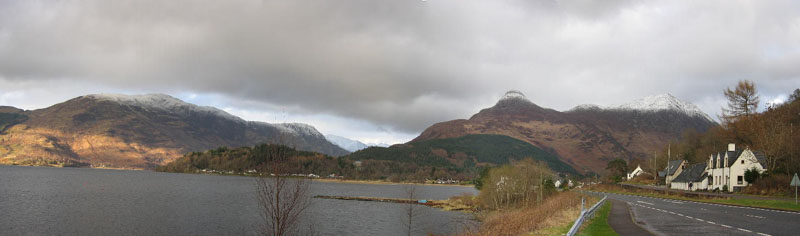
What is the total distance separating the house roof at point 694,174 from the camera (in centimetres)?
8231

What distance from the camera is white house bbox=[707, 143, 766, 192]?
66.2m

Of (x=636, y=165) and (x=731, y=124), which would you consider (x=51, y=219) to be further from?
(x=636, y=165)

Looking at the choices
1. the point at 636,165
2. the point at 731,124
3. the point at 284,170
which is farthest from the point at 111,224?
the point at 636,165

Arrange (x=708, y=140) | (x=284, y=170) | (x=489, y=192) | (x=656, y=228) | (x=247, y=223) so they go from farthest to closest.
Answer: (x=708, y=140) → (x=489, y=192) → (x=247, y=223) → (x=656, y=228) → (x=284, y=170)

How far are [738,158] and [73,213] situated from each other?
90842mm

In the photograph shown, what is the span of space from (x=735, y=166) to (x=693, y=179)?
17946 mm

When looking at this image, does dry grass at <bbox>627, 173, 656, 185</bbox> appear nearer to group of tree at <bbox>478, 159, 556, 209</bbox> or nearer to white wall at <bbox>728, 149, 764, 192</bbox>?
white wall at <bbox>728, 149, 764, 192</bbox>

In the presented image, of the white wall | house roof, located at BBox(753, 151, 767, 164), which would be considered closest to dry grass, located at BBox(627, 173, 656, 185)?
house roof, located at BBox(753, 151, 767, 164)

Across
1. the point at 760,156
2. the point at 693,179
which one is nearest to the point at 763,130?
the point at 760,156

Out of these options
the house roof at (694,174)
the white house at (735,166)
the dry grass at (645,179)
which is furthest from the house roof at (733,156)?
the dry grass at (645,179)

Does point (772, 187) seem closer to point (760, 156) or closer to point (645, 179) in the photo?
point (760, 156)

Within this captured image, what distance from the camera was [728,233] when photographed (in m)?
19.7

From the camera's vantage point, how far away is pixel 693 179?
8419 cm

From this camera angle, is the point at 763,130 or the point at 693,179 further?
the point at 693,179
